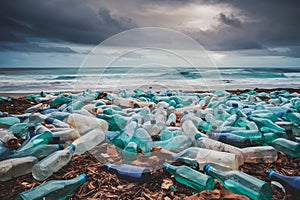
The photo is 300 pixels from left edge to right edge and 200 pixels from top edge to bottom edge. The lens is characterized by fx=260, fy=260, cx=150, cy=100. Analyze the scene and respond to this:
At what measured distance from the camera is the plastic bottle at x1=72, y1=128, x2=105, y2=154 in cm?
133

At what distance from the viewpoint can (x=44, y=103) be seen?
262 centimetres

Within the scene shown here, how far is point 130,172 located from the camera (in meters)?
1.10

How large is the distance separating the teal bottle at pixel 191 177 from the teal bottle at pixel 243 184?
48 mm

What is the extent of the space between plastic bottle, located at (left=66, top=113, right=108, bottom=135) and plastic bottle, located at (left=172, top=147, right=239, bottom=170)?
0.55m

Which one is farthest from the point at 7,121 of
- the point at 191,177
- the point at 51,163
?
the point at 191,177

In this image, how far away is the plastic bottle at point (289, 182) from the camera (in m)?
1.03

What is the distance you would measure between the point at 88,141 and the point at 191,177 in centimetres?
59

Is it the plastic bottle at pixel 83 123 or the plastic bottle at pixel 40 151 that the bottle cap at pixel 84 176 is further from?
the plastic bottle at pixel 83 123

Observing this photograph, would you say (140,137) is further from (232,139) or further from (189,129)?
(232,139)

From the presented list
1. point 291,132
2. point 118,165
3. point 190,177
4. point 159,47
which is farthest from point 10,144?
point 291,132

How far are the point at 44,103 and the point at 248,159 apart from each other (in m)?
2.07

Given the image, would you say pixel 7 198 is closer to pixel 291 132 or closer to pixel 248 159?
pixel 248 159

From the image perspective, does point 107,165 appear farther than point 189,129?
No

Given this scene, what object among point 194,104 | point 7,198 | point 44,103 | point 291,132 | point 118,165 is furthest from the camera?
point 44,103
